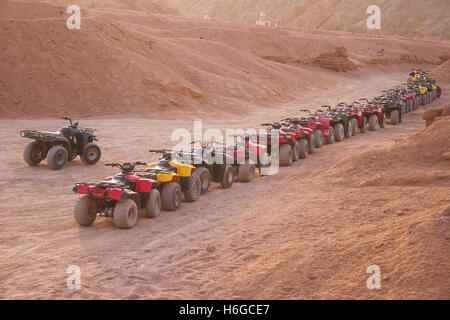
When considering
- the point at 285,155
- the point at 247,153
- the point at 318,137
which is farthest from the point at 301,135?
the point at 247,153

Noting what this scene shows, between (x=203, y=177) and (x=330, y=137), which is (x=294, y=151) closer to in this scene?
(x=330, y=137)

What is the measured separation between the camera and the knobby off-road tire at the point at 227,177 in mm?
12211

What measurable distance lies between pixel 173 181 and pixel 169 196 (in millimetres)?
375

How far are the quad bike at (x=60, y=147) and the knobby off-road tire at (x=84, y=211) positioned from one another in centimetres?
499

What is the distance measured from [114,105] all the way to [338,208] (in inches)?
749

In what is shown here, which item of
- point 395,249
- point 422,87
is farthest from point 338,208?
point 422,87

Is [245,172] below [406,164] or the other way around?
below

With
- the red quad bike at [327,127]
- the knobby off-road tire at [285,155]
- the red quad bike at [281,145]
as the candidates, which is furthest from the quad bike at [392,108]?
the knobby off-road tire at [285,155]

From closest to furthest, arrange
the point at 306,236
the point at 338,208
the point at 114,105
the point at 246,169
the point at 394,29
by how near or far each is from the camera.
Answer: the point at 306,236 < the point at 338,208 < the point at 246,169 < the point at 114,105 < the point at 394,29

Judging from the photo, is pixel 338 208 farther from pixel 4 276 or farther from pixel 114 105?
pixel 114 105

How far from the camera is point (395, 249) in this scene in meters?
6.29

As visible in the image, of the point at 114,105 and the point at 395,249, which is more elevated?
the point at 114,105

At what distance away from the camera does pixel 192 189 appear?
35.6 feet

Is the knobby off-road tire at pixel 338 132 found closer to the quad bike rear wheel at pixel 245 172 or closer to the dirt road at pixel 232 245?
the dirt road at pixel 232 245
